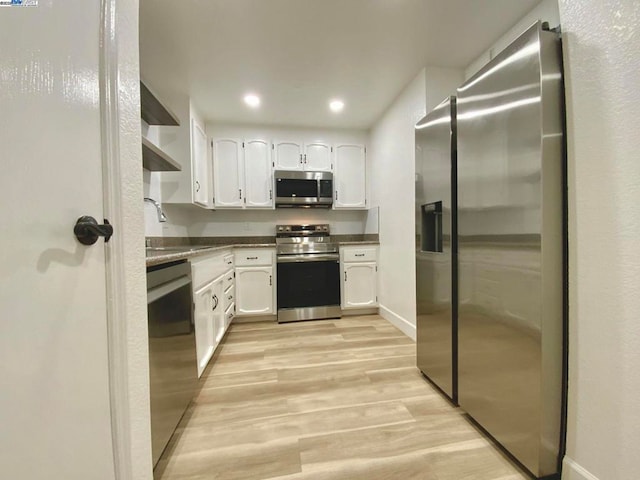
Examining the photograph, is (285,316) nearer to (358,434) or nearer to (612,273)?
(358,434)

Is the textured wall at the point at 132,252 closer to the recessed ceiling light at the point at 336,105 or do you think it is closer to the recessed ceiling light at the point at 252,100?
the recessed ceiling light at the point at 252,100

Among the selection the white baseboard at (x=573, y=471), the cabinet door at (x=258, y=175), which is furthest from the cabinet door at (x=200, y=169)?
the white baseboard at (x=573, y=471)

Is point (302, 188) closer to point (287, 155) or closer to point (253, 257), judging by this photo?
point (287, 155)

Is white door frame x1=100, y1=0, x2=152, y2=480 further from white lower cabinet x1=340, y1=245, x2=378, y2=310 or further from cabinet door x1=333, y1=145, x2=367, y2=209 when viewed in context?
cabinet door x1=333, y1=145, x2=367, y2=209

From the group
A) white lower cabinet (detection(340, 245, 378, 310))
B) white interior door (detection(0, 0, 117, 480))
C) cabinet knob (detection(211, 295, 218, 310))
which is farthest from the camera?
white lower cabinet (detection(340, 245, 378, 310))

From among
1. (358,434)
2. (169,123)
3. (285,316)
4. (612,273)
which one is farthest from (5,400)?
(285,316)

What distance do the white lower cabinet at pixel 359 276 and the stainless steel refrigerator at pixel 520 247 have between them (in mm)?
1940

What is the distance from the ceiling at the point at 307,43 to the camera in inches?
63.6

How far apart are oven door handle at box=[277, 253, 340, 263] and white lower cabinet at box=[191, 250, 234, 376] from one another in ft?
2.23

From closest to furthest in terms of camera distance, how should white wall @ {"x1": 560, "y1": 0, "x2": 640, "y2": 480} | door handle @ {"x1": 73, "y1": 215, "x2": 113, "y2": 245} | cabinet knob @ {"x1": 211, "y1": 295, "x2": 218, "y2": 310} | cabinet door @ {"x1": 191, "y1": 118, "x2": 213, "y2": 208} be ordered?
door handle @ {"x1": 73, "y1": 215, "x2": 113, "y2": 245} < white wall @ {"x1": 560, "y1": 0, "x2": 640, "y2": 480} < cabinet knob @ {"x1": 211, "y1": 295, "x2": 218, "y2": 310} < cabinet door @ {"x1": 191, "y1": 118, "x2": 213, "y2": 208}

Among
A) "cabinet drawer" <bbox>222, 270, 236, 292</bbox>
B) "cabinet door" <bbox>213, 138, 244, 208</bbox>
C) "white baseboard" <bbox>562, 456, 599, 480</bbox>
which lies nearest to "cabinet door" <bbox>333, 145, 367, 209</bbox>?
"cabinet door" <bbox>213, 138, 244, 208</bbox>

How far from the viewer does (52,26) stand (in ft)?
1.71

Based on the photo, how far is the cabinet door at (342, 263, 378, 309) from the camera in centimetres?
322

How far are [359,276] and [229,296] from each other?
1.56m
